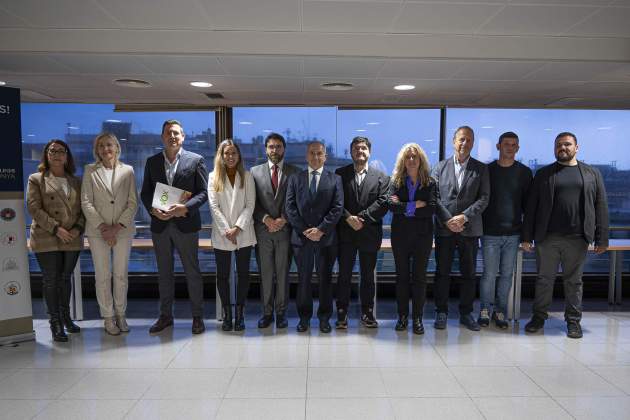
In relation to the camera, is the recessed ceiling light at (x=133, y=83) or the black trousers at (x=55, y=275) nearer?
the black trousers at (x=55, y=275)

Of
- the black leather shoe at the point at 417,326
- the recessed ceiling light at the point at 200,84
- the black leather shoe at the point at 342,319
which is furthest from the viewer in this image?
the recessed ceiling light at the point at 200,84

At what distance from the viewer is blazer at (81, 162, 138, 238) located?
12.3ft

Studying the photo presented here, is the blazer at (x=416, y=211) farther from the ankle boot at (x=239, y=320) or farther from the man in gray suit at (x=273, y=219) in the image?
the ankle boot at (x=239, y=320)

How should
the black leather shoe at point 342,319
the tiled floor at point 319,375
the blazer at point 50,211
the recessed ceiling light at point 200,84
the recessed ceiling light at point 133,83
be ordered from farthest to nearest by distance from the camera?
the recessed ceiling light at point 200,84, the recessed ceiling light at point 133,83, the black leather shoe at point 342,319, the blazer at point 50,211, the tiled floor at point 319,375

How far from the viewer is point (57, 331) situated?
3.82 meters

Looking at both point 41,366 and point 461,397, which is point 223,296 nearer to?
point 41,366

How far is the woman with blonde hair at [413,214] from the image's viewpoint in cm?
384

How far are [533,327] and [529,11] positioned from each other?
2854mm

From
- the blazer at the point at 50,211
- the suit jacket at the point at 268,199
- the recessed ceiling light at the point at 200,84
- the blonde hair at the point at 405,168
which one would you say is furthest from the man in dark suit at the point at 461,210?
the blazer at the point at 50,211

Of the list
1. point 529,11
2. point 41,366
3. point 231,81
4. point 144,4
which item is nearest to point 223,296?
point 41,366

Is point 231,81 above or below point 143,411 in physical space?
above

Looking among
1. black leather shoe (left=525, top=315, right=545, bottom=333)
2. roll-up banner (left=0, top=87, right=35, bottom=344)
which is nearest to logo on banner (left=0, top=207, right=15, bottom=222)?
roll-up banner (left=0, top=87, right=35, bottom=344)

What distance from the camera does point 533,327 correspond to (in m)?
4.08

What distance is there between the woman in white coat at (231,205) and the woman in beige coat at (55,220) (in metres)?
1.23
